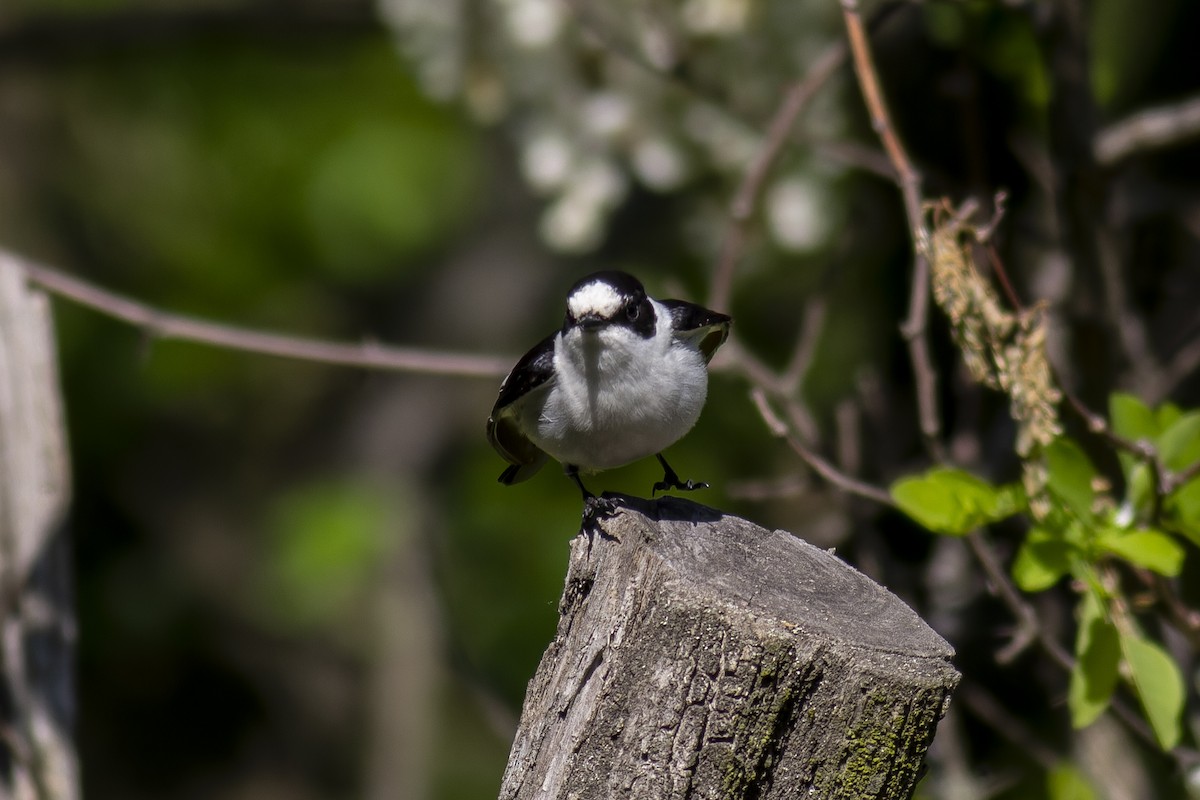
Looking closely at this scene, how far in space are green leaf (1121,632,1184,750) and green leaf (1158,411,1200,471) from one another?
322 mm

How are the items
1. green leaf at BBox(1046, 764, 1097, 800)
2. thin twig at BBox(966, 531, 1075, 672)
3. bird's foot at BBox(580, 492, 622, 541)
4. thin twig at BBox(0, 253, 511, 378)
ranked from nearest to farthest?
bird's foot at BBox(580, 492, 622, 541)
thin twig at BBox(966, 531, 1075, 672)
green leaf at BBox(1046, 764, 1097, 800)
thin twig at BBox(0, 253, 511, 378)

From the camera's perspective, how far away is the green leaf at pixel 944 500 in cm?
228

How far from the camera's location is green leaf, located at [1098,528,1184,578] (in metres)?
2.19

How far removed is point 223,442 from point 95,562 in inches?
39.2

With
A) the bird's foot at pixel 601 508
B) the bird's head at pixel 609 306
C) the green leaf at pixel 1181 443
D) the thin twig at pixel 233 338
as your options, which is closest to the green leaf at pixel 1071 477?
the green leaf at pixel 1181 443

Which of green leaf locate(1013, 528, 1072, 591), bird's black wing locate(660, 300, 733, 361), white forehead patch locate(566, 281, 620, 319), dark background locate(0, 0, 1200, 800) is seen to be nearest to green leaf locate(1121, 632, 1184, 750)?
green leaf locate(1013, 528, 1072, 591)

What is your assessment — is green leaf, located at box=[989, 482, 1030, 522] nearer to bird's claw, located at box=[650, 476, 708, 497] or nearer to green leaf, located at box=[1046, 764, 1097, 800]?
bird's claw, located at box=[650, 476, 708, 497]

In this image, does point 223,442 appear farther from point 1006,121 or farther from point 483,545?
point 1006,121

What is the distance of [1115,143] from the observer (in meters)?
3.11

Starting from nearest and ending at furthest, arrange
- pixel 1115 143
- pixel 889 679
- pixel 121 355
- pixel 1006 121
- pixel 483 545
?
pixel 889 679 < pixel 1115 143 < pixel 1006 121 < pixel 483 545 < pixel 121 355

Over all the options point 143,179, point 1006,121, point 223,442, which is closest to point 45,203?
point 143,179

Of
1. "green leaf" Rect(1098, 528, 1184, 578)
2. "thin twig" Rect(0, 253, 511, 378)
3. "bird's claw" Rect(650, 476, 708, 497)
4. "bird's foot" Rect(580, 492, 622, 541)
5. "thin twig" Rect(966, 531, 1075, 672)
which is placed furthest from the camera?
"thin twig" Rect(0, 253, 511, 378)

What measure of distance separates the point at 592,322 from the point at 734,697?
1.12m

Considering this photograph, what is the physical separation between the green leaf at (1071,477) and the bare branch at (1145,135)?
1.10 meters
